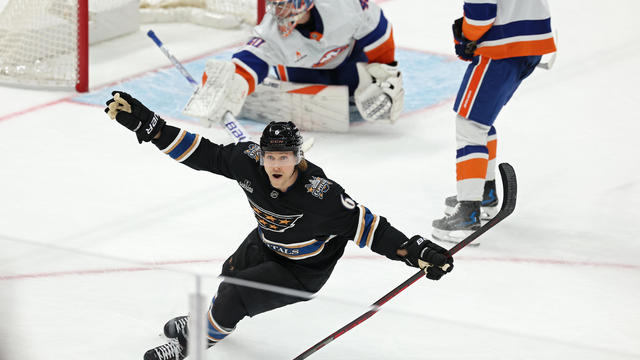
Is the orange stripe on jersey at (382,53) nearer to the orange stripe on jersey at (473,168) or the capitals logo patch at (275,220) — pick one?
the orange stripe on jersey at (473,168)

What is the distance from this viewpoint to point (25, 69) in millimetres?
5098

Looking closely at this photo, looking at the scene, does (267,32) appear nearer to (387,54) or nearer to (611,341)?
(387,54)

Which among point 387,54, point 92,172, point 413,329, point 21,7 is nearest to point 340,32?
point 387,54

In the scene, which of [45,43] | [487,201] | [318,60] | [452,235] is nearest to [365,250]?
[452,235]

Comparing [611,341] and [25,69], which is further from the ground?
[611,341]

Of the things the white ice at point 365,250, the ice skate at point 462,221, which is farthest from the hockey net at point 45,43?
the ice skate at point 462,221

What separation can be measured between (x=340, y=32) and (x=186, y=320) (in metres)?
2.52

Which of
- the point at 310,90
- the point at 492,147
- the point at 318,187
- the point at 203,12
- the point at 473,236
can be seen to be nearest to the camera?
the point at 318,187

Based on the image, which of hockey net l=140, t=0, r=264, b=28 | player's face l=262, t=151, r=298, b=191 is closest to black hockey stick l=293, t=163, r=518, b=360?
player's face l=262, t=151, r=298, b=191

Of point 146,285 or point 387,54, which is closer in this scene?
point 146,285

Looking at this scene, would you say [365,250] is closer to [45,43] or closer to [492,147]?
[492,147]

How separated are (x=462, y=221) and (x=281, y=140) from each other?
1231mm

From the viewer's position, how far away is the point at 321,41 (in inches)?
170

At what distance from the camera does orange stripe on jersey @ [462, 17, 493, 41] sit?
3.33m
